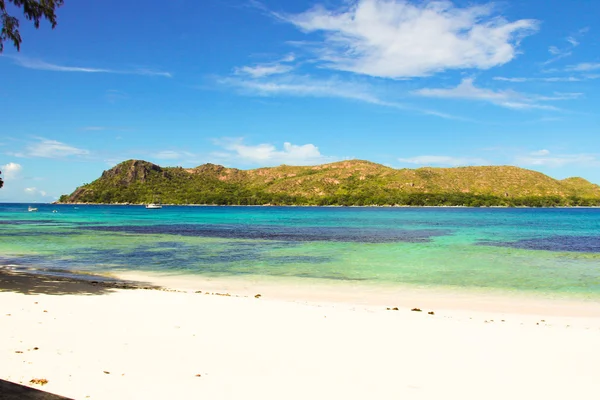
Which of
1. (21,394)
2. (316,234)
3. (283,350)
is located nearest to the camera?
(21,394)

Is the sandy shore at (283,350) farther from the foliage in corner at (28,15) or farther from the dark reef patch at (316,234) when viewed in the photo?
the dark reef patch at (316,234)

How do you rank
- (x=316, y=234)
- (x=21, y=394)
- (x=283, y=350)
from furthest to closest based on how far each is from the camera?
(x=316, y=234), (x=283, y=350), (x=21, y=394)

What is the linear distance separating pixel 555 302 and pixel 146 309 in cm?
1432

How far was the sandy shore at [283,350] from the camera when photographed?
6684mm

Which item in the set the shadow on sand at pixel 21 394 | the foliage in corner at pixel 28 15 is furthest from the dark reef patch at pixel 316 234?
the shadow on sand at pixel 21 394

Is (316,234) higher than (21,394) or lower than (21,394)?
lower

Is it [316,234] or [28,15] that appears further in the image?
[316,234]

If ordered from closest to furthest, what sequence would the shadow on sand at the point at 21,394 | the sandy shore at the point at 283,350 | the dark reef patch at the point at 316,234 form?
the shadow on sand at the point at 21,394 → the sandy shore at the point at 283,350 → the dark reef patch at the point at 316,234

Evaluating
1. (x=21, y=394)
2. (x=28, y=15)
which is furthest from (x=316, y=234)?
(x=21, y=394)

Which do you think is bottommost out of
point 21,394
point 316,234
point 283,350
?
point 316,234

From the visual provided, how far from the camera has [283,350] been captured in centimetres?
866

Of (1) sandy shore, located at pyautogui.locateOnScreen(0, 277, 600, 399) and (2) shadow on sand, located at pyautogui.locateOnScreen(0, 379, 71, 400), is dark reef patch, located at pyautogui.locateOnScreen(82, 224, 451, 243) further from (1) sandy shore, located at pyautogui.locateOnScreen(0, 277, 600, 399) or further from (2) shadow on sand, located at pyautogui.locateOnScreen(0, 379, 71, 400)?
(2) shadow on sand, located at pyautogui.locateOnScreen(0, 379, 71, 400)

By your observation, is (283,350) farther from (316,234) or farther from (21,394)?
(316,234)

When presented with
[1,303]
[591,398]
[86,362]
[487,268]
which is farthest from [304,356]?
[487,268]
